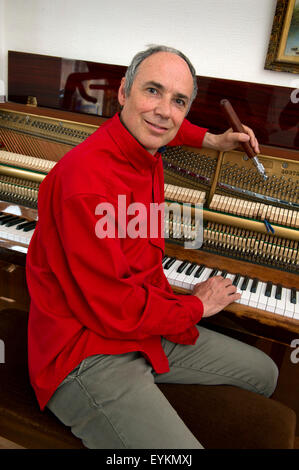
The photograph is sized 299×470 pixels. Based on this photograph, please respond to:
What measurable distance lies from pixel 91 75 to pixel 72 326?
196cm

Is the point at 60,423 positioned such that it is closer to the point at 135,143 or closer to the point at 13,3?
the point at 135,143

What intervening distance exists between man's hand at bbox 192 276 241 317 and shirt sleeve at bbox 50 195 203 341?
0.26 m

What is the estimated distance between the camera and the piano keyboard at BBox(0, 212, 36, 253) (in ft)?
7.45

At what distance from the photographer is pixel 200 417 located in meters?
1.47

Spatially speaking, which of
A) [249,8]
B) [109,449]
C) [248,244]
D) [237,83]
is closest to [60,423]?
[109,449]

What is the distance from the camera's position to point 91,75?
8.75 ft

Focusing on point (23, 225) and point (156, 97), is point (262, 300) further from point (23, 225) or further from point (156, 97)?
point (23, 225)

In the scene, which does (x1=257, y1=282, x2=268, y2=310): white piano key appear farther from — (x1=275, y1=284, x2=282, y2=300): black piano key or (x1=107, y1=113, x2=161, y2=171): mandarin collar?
(x1=107, y1=113, x2=161, y2=171): mandarin collar

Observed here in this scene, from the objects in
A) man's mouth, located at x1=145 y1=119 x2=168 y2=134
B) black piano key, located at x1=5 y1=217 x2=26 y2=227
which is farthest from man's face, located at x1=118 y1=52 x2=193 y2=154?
black piano key, located at x1=5 y1=217 x2=26 y2=227

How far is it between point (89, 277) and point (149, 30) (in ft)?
7.13

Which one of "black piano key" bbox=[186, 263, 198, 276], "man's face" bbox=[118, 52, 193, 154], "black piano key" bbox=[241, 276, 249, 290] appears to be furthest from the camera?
"black piano key" bbox=[186, 263, 198, 276]

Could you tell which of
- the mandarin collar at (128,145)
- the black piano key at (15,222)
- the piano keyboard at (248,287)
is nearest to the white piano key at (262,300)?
the piano keyboard at (248,287)
